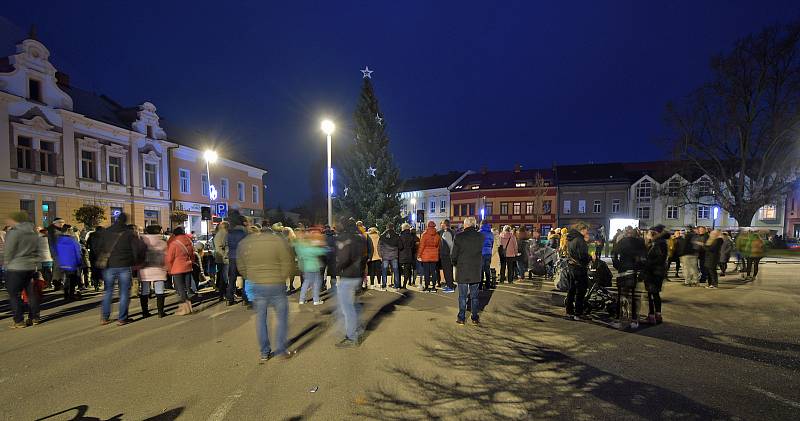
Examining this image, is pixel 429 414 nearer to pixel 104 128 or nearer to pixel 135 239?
pixel 135 239

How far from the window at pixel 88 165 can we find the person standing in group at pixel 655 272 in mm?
28504

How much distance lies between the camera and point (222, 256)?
8.95m

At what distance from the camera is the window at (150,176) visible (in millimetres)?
28234

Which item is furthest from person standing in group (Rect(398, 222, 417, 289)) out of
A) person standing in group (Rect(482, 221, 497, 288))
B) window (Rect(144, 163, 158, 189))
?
window (Rect(144, 163, 158, 189))

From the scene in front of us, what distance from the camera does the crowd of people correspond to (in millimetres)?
5258

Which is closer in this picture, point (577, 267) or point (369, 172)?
point (577, 267)

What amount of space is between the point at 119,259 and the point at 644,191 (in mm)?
52442

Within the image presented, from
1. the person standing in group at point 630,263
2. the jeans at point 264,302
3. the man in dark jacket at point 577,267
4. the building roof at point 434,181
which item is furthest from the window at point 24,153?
the building roof at point 434,181

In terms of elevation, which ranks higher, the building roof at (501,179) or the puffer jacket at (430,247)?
the building roof at (501,179)

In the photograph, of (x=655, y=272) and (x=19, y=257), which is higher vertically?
(x=19, y=257)

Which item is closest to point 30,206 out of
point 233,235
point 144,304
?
point 144,304

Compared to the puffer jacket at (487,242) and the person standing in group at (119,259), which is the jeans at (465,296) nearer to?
the puffer jacket at (487,242)

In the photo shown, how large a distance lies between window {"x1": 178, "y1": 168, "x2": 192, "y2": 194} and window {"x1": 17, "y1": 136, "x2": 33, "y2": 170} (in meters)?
10.3

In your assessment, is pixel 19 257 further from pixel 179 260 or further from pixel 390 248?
pixel 390 248
